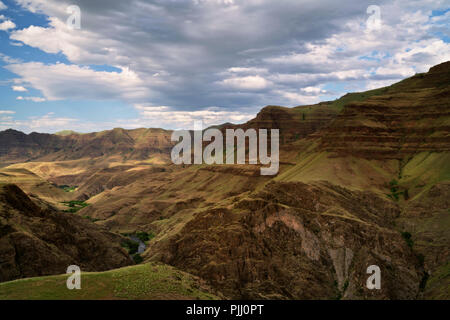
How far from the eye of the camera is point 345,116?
128375 millimetres

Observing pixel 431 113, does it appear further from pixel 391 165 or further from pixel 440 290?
pixel 440 290

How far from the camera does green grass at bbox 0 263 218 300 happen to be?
1436 inches

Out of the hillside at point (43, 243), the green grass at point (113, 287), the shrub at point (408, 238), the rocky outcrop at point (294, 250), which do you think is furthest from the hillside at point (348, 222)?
the hillside at point (43, 243)

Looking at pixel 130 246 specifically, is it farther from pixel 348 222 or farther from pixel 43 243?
pixel 348 222

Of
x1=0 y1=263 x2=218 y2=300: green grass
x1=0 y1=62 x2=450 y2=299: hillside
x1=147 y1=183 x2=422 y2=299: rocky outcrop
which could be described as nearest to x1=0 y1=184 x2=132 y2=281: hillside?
x1=0 y1=62 x2=450 y2=299: hillside

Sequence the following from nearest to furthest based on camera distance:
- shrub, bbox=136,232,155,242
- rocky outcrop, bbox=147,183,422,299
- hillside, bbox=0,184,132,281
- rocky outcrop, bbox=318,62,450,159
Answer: hillside, bbox=0,184,132,281 < rocky outcrop, bbox=147,183,422,299 < rocky outcrop, bbox=318,62,450,159 < shrub, bbox=136,232,155,242

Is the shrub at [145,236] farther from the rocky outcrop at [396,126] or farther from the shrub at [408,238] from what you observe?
the shrub at [408,238]

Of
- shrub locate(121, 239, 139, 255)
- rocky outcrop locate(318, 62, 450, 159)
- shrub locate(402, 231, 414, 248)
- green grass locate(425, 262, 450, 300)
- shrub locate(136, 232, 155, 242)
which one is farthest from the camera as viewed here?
shrub locate(136, 232, 155, 242)

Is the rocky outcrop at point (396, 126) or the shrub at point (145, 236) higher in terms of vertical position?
the rocky outcrop at point (396, 126)

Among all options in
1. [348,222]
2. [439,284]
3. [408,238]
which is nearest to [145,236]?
[348,222]

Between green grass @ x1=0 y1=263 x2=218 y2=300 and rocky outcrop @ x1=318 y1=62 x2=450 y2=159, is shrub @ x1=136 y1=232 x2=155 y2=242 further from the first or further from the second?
green grass @ x1=0 y1=263 x2=218 y2=300

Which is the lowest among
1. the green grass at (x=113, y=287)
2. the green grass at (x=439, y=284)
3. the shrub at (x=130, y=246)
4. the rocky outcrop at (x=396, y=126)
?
the shrub at (x=130, y=246)

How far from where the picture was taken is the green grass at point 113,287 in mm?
36469

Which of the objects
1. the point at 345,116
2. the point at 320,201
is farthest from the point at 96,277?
the point at 345,116
